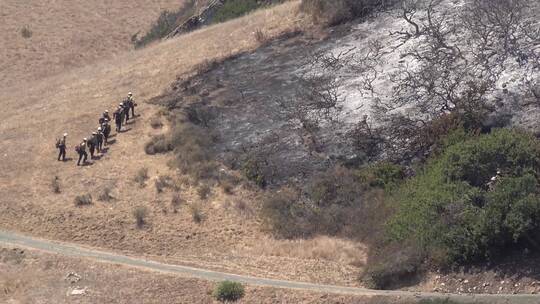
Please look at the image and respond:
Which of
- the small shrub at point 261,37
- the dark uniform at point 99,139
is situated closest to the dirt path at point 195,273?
the dark uniform at point 99,139

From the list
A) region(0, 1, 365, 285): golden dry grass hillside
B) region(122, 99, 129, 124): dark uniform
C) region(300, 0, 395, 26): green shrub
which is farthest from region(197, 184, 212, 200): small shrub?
region(300, 0, 395, 26): green shrub

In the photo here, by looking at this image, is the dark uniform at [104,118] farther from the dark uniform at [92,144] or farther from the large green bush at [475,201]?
the large green bush at [475,201]

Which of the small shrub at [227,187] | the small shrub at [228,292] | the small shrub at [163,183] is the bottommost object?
the small shrub at [228,292]

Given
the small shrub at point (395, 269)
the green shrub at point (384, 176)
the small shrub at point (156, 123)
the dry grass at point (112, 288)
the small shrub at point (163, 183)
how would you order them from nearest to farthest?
the dry grass at point (112, 288) → the small shrub at point (395, 269) → the green shrub at point (384, 176) → the small shrub at point (163, 183) → the small shrub at point (156, 123)

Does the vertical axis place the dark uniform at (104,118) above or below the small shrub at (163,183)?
above

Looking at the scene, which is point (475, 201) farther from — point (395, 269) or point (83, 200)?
point (83, 200)

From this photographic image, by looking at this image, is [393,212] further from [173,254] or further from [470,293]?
[173,254]

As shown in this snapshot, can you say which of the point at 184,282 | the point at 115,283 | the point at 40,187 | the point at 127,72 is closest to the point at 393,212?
the point at 184,282

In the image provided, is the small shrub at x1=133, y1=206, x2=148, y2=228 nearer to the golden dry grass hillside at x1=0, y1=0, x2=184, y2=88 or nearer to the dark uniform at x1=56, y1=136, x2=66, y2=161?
the dark uniform at x1=56, y1=136, x2=66, y2=161
